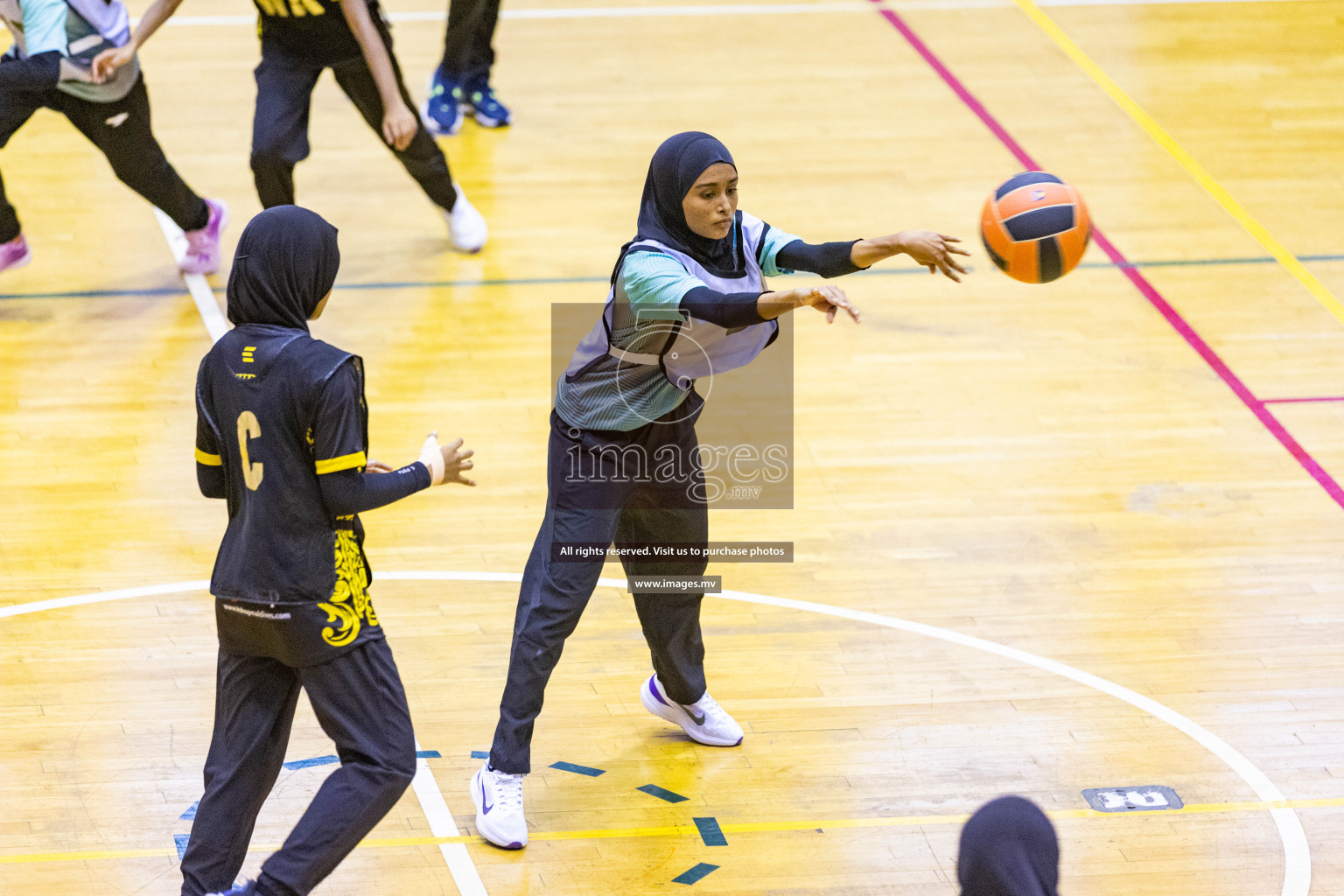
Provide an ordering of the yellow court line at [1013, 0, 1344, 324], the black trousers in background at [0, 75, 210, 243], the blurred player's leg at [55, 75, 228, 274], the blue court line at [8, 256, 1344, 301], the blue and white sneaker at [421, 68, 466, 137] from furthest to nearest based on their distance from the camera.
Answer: the blue and white sneaker at [421, 68, 466, 137], the yellow court line at [1013, 0, 1344, 324], the blue court line at [8, 256, 1344, 301], the blurred player's leg at [55, 75, 228, 274], the black trousers in background at [0, 75, 210, 243]

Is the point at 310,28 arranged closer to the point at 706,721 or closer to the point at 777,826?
the point at 706,721

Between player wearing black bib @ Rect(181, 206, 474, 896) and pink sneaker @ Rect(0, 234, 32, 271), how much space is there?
425cm

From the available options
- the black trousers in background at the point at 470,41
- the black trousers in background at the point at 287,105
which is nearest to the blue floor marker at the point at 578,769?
the black trousers in background at the point at 287,105

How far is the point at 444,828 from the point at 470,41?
598cm

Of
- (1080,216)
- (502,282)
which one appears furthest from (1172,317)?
(502,282)

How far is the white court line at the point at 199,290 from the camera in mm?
7293

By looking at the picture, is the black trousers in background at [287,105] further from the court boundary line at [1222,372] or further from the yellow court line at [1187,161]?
the yellow court line at [1187,161]

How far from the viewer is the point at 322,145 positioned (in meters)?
9.12

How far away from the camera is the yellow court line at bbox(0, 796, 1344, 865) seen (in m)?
4.29

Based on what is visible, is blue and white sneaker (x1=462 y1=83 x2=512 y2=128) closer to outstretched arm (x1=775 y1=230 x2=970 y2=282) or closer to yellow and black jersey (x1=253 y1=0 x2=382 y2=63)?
yellow and black jersey (x1=253 y1=0 x2=382 y2=63)

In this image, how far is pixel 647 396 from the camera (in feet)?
13.8

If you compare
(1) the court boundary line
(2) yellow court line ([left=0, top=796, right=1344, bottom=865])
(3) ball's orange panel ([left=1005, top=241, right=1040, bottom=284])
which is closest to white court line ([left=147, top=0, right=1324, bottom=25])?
(1) the court boundary line

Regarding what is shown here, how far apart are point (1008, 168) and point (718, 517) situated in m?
3.69

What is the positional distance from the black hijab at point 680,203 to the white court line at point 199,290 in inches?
134
